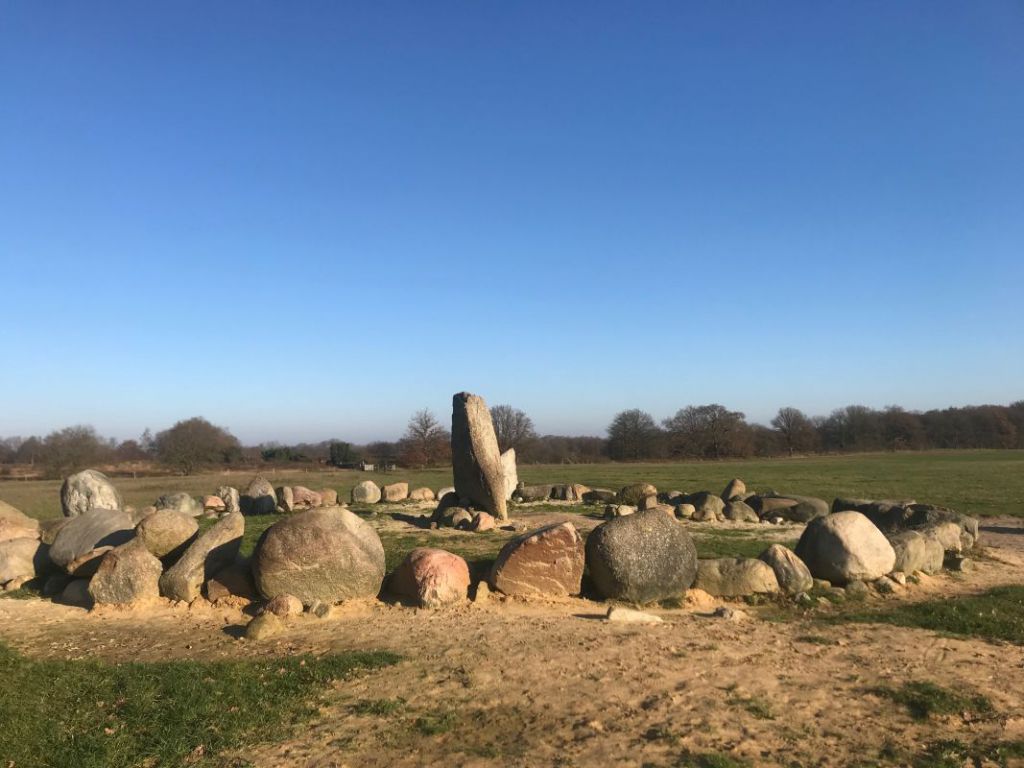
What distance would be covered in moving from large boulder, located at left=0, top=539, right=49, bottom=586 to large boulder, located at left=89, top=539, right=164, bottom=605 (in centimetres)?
267

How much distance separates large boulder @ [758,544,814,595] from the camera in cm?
1028

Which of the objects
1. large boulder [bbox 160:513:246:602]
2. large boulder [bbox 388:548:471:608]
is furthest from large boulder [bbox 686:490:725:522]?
large boulder [bbox 160:513:246:602]

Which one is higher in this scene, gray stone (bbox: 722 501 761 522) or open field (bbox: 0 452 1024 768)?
gray stone (bbox: 722 501 761 522)

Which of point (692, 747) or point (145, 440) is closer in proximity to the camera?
point (692, 747)

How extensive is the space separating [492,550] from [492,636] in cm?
583

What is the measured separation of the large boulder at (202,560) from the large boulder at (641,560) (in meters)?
5.40

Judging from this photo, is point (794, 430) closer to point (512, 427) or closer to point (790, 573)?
point (512, 427)

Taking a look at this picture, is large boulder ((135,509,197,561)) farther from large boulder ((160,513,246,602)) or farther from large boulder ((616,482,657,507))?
large boulder ((616,482,657,507))

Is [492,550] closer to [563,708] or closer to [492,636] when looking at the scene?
[492,636]

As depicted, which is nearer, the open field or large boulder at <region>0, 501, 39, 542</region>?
the open field

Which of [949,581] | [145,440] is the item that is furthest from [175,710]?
[145,440]

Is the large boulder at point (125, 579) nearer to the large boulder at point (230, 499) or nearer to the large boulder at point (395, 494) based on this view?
the large boulder at point (230, 499)

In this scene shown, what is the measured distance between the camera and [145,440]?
83.9 metres

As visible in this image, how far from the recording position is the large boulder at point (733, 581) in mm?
10227
